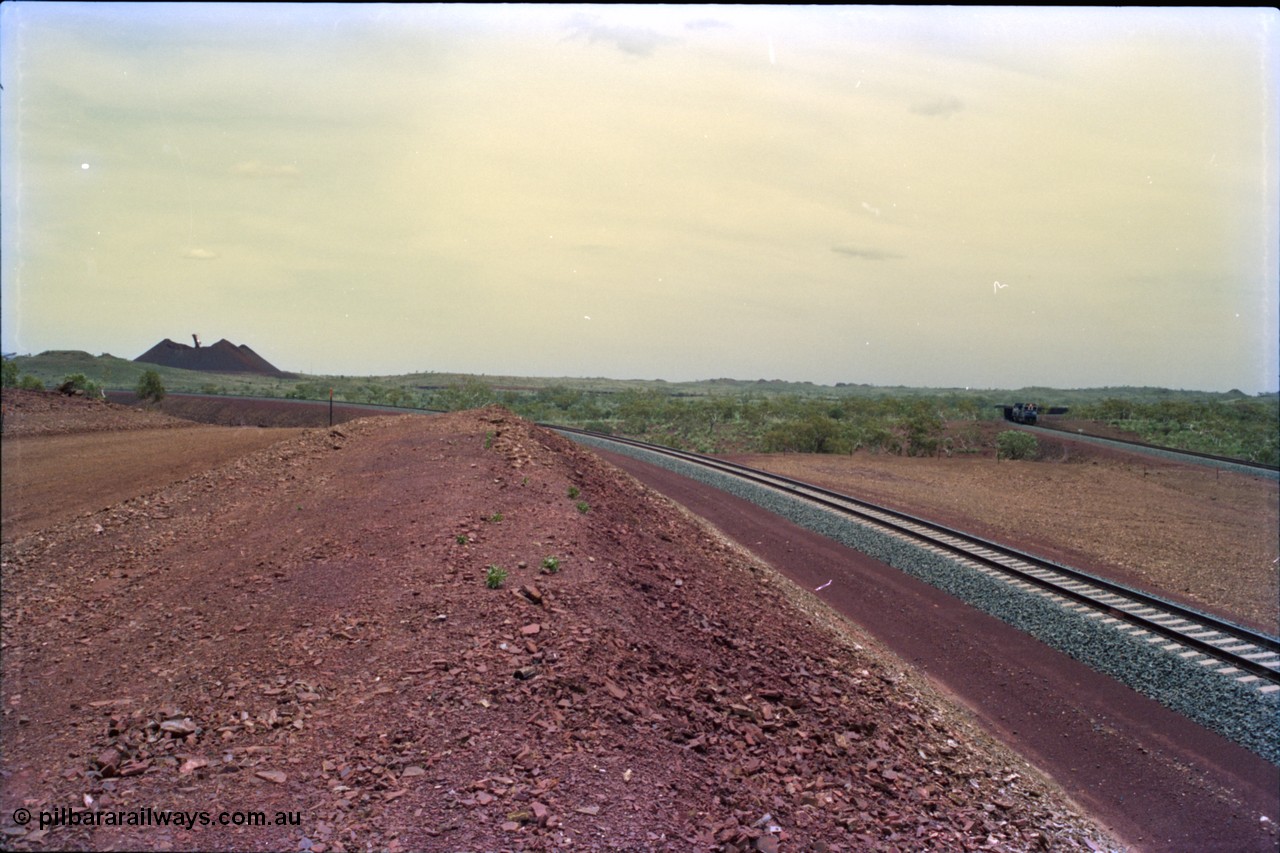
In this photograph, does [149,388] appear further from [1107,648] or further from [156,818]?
[1107,648]

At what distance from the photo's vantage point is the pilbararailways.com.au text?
16.8 feet

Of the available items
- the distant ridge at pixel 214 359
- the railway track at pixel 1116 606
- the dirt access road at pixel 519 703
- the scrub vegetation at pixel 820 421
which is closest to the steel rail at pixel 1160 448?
the scrub vegetation at pixel 820 421

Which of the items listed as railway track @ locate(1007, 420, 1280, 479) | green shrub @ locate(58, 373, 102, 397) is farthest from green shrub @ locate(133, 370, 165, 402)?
railway track @ locate(1007, 420, 1280, 479)

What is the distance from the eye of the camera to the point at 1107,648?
12430mm

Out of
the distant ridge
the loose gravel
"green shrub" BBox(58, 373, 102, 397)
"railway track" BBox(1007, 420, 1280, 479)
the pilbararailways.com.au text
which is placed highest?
the distant ridge

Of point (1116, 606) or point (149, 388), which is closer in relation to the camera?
point (1116, 606)

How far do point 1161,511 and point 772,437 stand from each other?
21.1 metres

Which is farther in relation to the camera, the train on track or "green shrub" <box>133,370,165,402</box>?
the train on track

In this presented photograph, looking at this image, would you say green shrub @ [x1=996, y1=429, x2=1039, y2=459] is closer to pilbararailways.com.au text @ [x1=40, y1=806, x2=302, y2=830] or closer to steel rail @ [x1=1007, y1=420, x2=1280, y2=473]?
steel rail @ [x1=1007, y1=420, x2=1280, y2=473]

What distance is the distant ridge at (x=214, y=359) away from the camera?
82.5m

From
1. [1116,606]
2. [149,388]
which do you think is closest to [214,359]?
[149,388]

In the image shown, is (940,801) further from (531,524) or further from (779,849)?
(531,524)

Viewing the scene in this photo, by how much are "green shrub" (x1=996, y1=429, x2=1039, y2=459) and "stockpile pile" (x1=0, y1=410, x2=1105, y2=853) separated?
105 feet

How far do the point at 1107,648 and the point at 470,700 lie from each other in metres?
10.3
